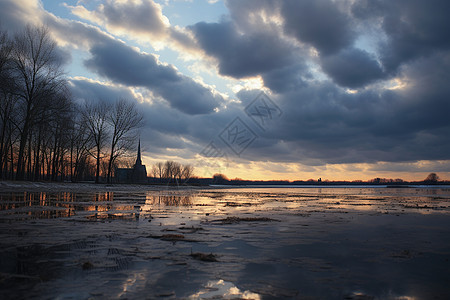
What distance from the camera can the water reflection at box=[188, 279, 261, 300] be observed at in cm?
396

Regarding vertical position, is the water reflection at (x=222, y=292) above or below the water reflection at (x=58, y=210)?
above

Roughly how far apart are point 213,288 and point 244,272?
97 cm

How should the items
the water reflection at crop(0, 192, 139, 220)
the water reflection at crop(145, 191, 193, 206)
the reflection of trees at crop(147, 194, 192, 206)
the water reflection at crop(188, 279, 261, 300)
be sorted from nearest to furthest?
1. the water reflection at crop(188, 279, 261, 300)
2. the water reflection at crop(0, 192, 139, 220)
3. the water reflection at crop(145, 191, 193, 206)
4. the reflection of trees at crop(147, 194, 192, 206)

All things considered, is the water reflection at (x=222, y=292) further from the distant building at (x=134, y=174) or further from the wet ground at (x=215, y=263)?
the distant building at (x=134, y=174)

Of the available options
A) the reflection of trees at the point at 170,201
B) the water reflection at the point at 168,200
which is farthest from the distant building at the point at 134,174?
the reflection of trees at the point at 170,201

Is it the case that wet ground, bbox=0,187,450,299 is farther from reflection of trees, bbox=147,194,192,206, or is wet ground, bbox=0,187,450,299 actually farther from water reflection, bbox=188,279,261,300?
reflection of trees, bbox=147,194,192,206

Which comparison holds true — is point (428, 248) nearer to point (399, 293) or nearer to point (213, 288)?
point (399, 293)

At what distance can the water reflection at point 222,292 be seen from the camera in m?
3.96

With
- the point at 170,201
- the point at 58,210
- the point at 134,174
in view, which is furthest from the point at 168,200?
the point at 134,174

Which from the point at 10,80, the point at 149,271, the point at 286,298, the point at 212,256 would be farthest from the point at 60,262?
the point at 10,80

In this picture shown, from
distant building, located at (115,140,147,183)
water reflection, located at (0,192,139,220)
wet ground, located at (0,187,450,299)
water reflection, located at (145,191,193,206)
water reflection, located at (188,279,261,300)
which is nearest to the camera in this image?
water reflection, located at (188,279,261,300)

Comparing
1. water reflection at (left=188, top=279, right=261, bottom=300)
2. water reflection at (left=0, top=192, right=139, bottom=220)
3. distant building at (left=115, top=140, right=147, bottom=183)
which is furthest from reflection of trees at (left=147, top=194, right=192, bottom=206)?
distant building at (left=115, top=140, right=147, bottom=183)

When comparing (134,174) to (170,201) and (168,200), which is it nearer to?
(168,200)

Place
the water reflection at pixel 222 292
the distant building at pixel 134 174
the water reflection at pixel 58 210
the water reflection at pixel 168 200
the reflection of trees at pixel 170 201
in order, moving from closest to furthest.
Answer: the water reflection at pixel 222 292 → the water reflection at pixel 58 210 → the water reflection at pixel 168 200 → the reflection of trees at pixel 170 201 → the distant building at pixel 134 174
